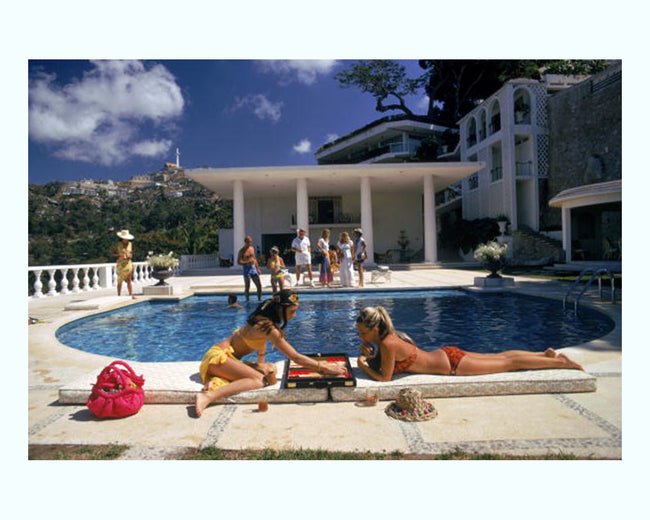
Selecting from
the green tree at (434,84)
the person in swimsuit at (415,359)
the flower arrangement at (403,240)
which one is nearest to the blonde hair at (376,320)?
the person in swimsuit at (415,359)

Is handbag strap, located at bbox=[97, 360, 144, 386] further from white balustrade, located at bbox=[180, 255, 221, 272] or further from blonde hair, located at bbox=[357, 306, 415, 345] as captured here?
white balustrade, located at bbox=[180, 255, 221, 272]

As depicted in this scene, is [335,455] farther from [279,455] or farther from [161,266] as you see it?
[161,266]

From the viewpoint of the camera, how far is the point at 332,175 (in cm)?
1861

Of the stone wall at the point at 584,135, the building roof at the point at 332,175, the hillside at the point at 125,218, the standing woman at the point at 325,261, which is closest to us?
the standing woman at the point at 325,261

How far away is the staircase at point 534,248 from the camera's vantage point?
58.1 feet

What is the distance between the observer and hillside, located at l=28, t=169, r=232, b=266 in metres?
24.3

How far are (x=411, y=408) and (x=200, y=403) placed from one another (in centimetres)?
150

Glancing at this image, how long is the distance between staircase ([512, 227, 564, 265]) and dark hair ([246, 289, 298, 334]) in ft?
58.4

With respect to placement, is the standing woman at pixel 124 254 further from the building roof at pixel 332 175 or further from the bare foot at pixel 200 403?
the building roof at pixel 332 175

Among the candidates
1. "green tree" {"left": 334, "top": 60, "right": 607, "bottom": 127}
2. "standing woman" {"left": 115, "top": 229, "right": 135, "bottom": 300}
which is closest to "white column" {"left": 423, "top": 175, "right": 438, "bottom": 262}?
"standing woman" {"left": 115, "top": 229, "right": 135, "bottom": 300}

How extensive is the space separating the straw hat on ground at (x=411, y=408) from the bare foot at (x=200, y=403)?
1.32 meters
